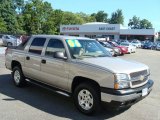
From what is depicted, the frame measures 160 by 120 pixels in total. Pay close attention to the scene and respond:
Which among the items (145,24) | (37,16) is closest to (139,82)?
(37,16)

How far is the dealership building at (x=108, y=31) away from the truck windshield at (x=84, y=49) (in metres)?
58.6

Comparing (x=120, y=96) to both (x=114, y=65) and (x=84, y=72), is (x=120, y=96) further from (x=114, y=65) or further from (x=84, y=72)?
(x=84, y=72)

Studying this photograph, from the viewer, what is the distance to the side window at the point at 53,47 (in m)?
6.84

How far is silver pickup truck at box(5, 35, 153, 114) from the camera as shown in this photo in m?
5.57

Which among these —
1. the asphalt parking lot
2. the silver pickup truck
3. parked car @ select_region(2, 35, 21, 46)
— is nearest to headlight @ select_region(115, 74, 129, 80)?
the silver pickup truck

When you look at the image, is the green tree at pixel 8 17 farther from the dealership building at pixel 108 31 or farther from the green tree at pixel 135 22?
the green tree at pixel 135 22

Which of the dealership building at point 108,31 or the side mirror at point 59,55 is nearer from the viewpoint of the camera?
the side mirror at point 59,55

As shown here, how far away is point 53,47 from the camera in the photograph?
7.10m

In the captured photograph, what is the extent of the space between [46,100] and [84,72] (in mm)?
1736

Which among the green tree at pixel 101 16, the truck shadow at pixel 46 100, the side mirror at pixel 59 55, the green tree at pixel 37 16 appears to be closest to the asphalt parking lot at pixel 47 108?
the truck shadow at pixel 46 100

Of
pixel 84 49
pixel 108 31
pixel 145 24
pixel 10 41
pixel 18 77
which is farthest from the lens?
pixel 145 24

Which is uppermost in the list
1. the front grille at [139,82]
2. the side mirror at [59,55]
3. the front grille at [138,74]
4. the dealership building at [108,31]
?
the dealership building at [108,31]

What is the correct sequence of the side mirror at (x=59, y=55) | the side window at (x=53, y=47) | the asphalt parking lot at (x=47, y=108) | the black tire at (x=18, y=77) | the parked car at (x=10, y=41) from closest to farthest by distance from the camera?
the asphalt parking lot at (x=47, y=108) < the side mirror at (x=59, y=55) < the side window at (x=53, y=47) < the black tire at (x=18, y=77) < the parked car at (x=10, y=41)

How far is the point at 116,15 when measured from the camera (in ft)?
503
